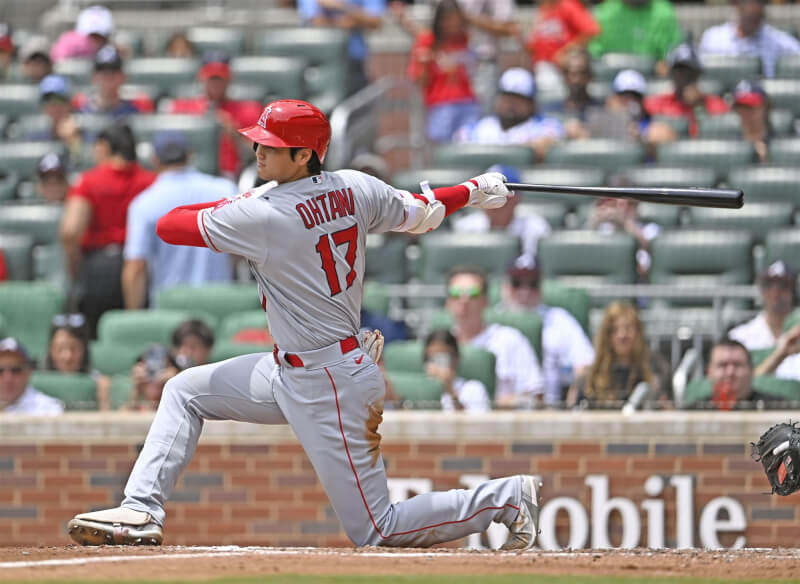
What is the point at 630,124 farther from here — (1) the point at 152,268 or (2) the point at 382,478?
(2) the point at 382,478

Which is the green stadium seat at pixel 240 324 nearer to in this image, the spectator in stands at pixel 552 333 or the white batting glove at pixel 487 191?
the spectator in stands at pixel 552 333

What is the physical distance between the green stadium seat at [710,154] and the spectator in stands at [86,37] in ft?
16.7

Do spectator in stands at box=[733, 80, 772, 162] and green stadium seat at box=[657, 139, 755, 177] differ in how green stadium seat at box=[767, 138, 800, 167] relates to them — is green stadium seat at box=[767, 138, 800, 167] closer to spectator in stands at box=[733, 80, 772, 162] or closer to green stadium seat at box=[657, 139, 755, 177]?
spectator in stands at box=[733, 80, 772, 162]

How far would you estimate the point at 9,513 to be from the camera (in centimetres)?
741

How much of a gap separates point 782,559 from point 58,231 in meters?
6.05

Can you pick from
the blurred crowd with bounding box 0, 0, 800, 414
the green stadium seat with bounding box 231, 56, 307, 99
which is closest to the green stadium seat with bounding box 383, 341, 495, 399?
the blurred crowd with bounding box 0, 0, 800, 414

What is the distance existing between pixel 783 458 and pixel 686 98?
233 inches

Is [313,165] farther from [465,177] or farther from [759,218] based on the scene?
[759,218]

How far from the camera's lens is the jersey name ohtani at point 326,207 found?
16.2 feet

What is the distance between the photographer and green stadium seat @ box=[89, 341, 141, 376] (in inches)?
314

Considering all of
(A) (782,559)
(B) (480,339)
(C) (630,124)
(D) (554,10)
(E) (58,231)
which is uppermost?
(D) (554,10)

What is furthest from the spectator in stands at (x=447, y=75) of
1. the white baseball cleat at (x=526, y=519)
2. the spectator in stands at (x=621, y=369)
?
the white baseball cleat at (x=526, y=519)

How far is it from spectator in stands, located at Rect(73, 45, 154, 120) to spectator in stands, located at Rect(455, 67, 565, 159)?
2684 mm

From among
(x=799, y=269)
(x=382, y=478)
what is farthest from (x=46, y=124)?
(x=382, y=478)
